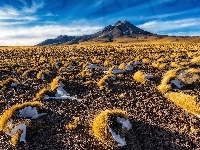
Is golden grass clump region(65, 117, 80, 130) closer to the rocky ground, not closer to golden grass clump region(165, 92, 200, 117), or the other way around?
the rocky ground

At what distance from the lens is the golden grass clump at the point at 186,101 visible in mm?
18906

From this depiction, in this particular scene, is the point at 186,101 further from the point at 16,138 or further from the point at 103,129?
the point at 16,138

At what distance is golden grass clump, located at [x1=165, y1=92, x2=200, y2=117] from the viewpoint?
1891 cm

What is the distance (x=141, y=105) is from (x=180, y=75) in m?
6.88

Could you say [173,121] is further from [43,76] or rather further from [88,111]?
[43,76]

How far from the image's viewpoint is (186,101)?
66.6 feet

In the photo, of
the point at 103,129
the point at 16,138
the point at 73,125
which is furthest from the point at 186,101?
the point at 16,138

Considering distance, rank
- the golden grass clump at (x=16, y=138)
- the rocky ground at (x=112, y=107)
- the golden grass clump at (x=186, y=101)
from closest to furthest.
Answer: the rocky ground at (x=112, y=107) → the golden grass clump at (x=16, y=138) → the golden grass clump at (x=186, y=101)

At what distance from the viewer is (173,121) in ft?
59.3

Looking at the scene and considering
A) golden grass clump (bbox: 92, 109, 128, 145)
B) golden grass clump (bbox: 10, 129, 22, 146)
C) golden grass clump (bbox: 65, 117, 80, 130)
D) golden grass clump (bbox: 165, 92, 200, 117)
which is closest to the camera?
golden grass clump (bbox: 92, 109, 128, 145)

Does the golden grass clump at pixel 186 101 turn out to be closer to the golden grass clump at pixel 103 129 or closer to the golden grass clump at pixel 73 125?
the golden grass clump at pixel 103 129

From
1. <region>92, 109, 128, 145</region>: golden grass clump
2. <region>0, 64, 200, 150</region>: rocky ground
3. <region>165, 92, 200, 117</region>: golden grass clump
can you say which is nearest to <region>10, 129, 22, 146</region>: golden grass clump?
<region>0, 64, 200, 150</region>: rocky ground

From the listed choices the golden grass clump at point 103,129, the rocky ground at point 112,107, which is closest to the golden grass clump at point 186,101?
the rocky ground at point 112,107

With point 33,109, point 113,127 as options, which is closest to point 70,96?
point 33,109
